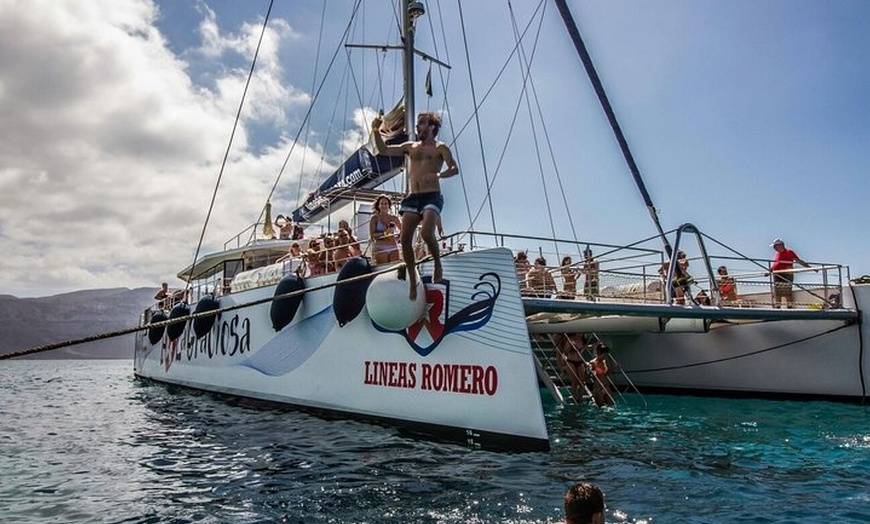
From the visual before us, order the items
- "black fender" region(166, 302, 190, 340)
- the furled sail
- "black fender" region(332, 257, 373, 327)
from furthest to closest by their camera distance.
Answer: "black fender" region(166, 302, 190, 340), the furled sail, "black fender" region(332, 257, 373, 327)

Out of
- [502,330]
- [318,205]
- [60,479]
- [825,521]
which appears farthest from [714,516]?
[318,205]

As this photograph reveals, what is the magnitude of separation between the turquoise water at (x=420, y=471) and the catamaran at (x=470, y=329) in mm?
651

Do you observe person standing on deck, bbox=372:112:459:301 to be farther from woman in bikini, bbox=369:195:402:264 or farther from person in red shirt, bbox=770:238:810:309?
person in red shirt, bbox=770:238:810:309

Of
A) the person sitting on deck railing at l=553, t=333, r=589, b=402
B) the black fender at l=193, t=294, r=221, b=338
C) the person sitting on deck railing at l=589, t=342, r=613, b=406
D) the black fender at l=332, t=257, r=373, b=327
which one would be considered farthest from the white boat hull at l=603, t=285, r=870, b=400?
the black fender at l=193, t=294, r=221, b=338

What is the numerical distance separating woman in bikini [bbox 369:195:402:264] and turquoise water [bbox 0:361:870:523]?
2.64m

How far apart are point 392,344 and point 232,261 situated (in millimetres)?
10386

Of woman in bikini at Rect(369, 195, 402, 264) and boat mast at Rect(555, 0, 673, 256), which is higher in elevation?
boat mast at Rect(555, 0, 673, 256)

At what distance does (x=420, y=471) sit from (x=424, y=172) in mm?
3246

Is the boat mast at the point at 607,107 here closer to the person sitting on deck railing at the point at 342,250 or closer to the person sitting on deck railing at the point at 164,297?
the person sitting on deck railing at the point at 342,250

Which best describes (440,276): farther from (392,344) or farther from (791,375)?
(791,375)

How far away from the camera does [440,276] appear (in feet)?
27.8

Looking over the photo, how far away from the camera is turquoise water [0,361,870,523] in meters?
5.28

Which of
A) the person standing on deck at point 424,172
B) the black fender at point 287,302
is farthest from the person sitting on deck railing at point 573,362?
the person standing on deck at point 424,172

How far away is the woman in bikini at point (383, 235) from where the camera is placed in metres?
10.1
